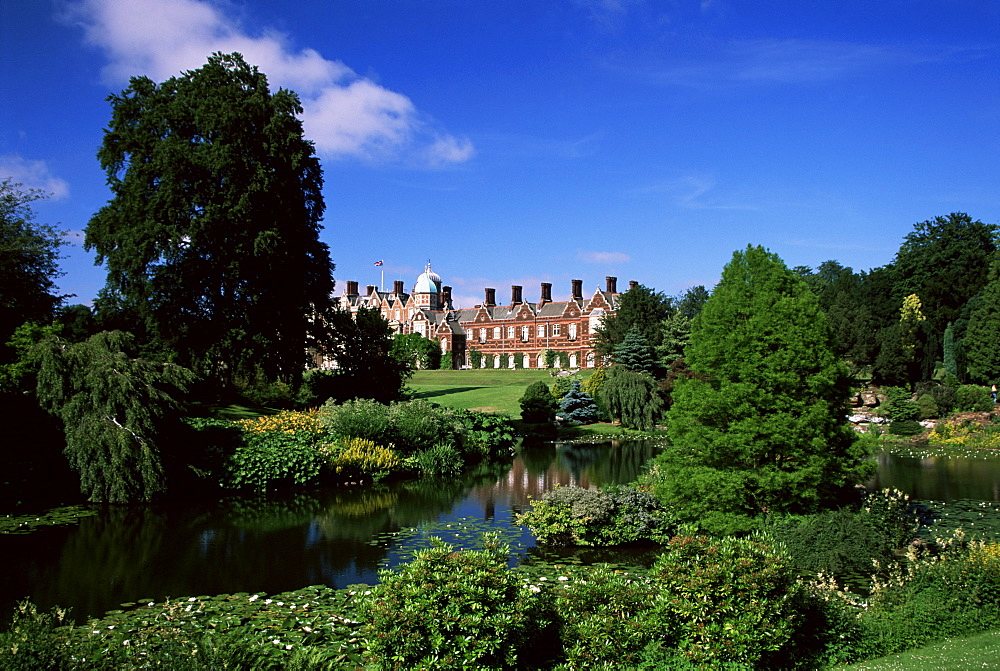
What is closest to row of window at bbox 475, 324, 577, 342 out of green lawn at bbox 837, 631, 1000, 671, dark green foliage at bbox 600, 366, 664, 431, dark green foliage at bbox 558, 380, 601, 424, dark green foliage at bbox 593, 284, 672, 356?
dark green foliage at bbox 593, 284, 672, 356

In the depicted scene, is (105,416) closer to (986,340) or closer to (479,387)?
→ (479,387)

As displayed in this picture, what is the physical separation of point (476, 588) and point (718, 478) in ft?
21.6

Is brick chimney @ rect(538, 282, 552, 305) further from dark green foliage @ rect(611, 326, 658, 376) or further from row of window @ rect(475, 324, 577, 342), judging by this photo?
dark green foliage @ rect(611, 326, 658, 376)

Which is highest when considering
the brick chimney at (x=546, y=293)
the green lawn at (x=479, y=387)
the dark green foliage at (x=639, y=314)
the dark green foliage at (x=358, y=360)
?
the brick chimney at (x=546, y=293)

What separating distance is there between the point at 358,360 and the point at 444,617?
24.5m

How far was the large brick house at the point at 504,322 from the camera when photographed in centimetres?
7100

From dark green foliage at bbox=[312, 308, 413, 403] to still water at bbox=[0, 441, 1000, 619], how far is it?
8.86 m

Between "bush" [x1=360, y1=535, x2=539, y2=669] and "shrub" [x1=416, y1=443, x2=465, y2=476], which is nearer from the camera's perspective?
"bush" [x1=360, y1=535, x2=539, y2=669]

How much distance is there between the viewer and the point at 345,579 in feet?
36.2

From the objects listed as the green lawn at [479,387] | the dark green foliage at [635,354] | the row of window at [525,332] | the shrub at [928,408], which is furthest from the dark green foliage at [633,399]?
the row of window at [525,332]

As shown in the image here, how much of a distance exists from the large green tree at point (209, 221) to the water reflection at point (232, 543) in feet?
32.6

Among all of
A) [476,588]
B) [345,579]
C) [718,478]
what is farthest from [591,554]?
[476,588]

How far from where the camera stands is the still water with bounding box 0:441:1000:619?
10766mm

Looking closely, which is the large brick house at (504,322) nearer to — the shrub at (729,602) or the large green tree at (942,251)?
the large green tree at (942,251)
